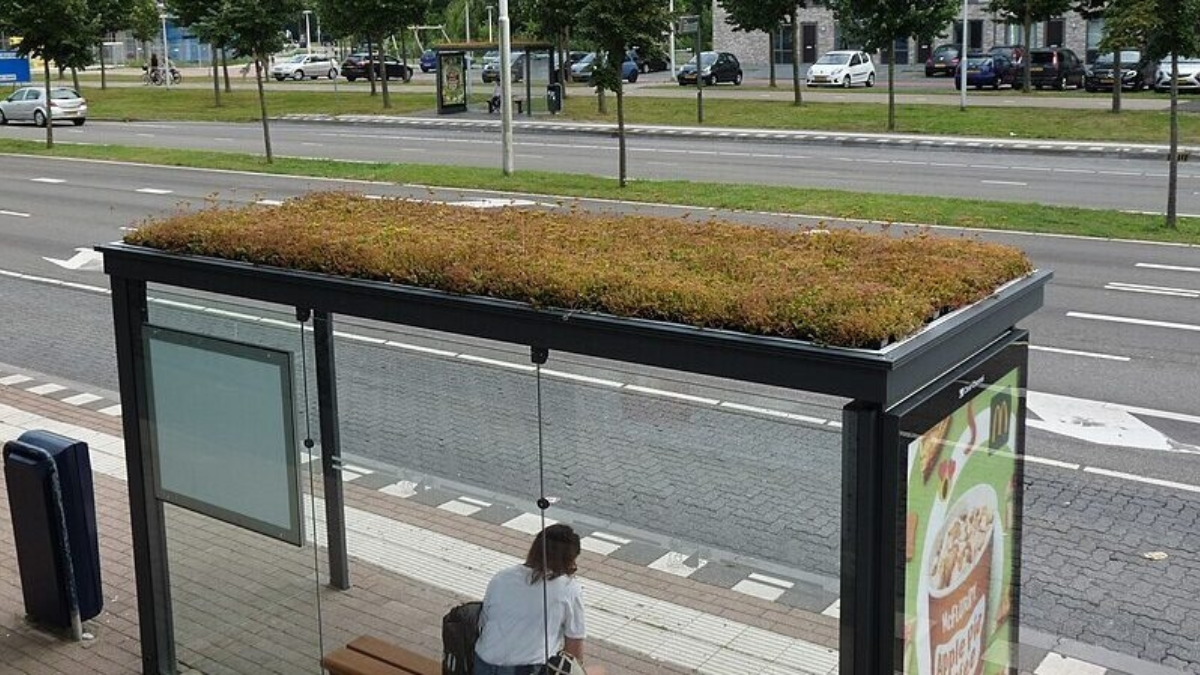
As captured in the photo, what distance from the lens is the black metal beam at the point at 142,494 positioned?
7074mm

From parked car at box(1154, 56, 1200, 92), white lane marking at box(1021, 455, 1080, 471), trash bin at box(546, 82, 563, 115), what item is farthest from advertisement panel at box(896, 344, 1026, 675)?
parked car at box(1154, 56, 1200, 92)

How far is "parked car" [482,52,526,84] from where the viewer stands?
166ft

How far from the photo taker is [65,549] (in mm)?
7805

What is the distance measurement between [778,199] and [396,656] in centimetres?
1909

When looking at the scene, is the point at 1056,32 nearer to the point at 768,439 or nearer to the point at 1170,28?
the point at 1170,28

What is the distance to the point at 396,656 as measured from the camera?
646cm

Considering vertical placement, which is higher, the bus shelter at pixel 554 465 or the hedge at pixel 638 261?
the hedge at pixel 638 261

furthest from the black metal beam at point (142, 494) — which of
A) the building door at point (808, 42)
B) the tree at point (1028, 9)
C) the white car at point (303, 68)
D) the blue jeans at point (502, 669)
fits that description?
the white car at point (303, 68)

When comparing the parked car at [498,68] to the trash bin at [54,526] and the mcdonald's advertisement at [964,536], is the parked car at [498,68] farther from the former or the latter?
the mcdonald's advertisement at [964,536]

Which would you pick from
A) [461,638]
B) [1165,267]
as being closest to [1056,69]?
[1165,267]

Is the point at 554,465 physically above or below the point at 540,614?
above

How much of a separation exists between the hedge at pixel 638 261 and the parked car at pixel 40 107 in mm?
45885

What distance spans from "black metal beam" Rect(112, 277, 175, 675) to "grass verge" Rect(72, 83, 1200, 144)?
104 ft

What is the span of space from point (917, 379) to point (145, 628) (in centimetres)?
439
